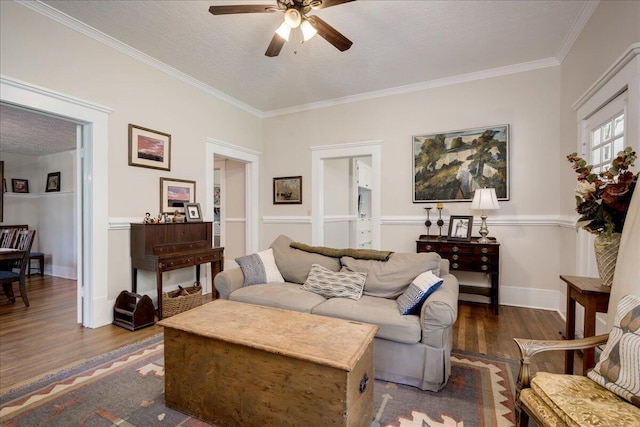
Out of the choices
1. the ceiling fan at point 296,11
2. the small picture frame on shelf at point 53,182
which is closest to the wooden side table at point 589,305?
the ceiling fan at point 296,11

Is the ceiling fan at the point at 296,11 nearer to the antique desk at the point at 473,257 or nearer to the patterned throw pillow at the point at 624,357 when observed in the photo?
the patterned throw pillow at the point at 624,357

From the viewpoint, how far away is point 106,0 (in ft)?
8.05

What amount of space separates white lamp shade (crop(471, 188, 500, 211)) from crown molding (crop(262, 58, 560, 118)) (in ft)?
5.00

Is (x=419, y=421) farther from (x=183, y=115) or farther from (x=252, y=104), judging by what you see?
(x=252, y=104)

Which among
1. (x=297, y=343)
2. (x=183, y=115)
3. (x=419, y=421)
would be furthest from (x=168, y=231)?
(x=419, y=421)

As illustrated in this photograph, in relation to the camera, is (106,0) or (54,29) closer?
(106,0)

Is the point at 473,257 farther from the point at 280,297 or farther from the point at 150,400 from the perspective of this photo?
the point at 150,400

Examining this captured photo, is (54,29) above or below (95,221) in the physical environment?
above

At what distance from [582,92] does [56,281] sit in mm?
7937

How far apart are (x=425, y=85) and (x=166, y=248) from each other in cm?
397

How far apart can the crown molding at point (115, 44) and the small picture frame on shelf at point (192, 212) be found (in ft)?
5.46

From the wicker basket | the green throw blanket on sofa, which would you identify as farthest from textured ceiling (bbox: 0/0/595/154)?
the wicker basket

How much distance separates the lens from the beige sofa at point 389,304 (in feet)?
6.28

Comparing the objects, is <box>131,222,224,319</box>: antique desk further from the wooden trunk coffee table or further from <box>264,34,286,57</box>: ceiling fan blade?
<box>264,34,286,57</box>: ceiling fan blade
